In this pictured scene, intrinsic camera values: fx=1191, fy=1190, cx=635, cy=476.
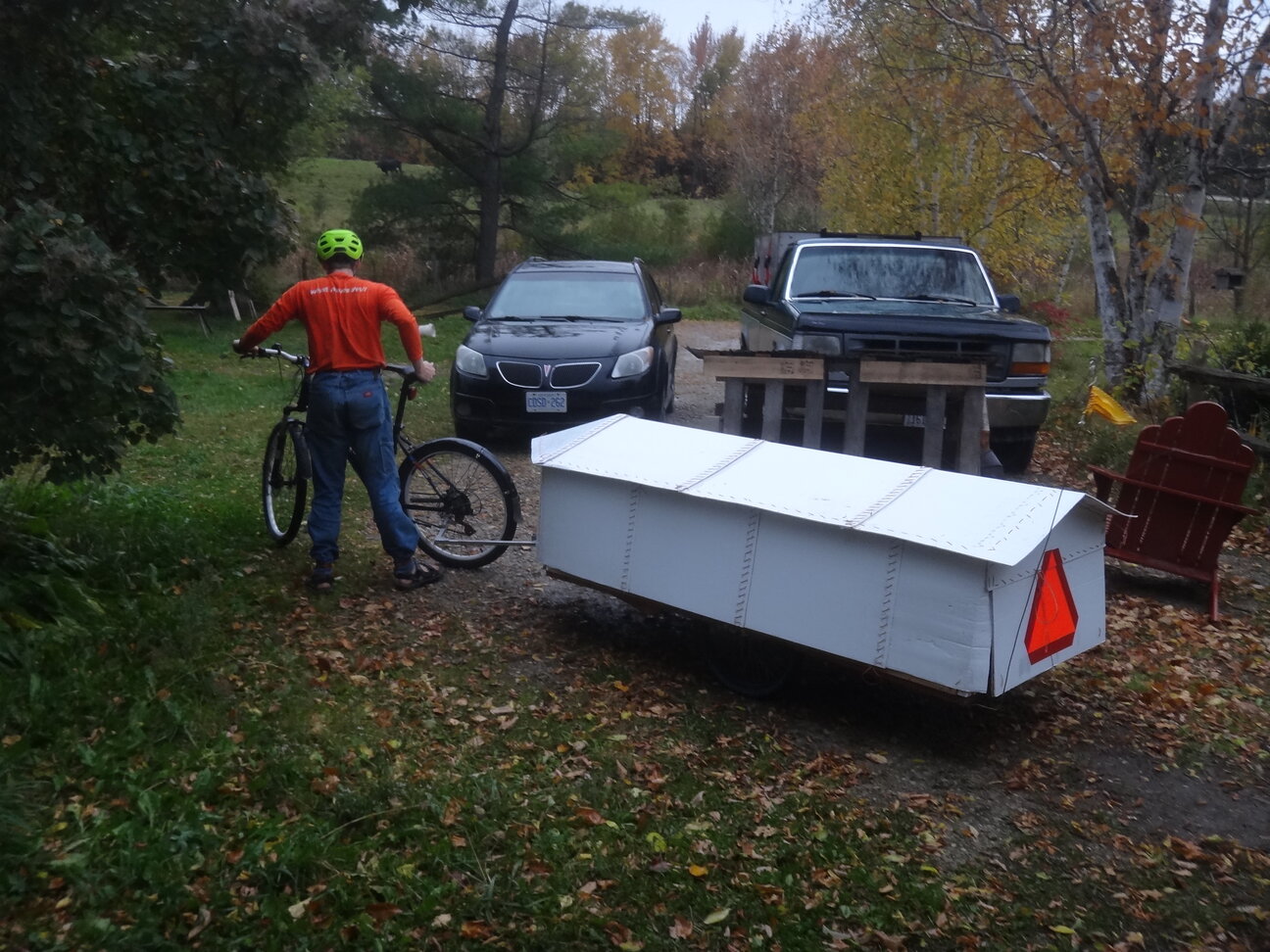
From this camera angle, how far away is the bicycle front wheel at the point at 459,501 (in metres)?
6.79

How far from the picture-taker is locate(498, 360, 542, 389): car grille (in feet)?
34.5

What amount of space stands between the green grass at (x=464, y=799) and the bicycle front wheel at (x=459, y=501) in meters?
0.71

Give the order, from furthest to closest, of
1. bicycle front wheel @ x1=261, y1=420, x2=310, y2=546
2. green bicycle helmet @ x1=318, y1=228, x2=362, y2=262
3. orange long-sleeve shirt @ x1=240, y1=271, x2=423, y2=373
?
bicycle front wheel @ x1=261, y1=420, x2=310, y2=546 < green bicycle helmet @ x1=318, y1=228, x2=362, y2=262 < orange long-sleeve shirt @ x1=240, y1=271, x2=423, y2=373

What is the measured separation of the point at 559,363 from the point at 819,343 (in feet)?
8.08

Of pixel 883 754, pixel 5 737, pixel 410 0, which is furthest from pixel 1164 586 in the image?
pixel 5 737

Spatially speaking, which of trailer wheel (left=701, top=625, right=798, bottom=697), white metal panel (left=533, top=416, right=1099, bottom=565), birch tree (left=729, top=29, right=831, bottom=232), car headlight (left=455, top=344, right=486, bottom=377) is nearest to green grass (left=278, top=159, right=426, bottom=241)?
birch tree (left=729, top=29, right=831, bottom=232)

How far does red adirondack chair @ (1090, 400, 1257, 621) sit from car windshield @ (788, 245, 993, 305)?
3.97 m

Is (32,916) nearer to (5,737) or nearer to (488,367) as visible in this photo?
(5,737)

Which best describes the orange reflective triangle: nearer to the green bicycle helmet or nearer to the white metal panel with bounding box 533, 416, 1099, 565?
the white metal panel with bounding box 533, 416, 1099, 565

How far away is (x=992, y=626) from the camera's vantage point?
180 inches

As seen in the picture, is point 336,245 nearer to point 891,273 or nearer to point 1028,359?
point 1028,359

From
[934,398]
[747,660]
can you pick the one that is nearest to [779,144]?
[934,398]

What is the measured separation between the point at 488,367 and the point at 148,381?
542 centimetres

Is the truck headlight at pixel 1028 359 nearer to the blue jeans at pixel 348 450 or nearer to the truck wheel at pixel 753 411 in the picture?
the truck wheel at pixel 753 411
